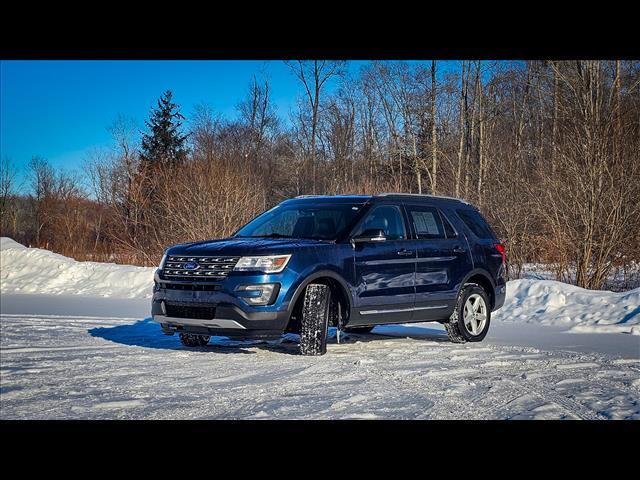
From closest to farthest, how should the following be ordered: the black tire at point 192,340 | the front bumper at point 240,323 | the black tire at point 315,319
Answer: the front bumper at point 240,323
the black tire at point 315,319
the black tire at point 192,340

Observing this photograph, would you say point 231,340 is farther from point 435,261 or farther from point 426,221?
point 426,221

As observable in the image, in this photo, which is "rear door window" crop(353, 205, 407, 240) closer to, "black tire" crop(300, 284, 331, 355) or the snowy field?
"black tire" crop(300, 284, 331, 355)

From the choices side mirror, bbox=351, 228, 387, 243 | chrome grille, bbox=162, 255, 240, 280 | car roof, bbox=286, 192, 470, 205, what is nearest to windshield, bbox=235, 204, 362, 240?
car roof, bbox=286, 192, 470, 205

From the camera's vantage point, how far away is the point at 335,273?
8.56m

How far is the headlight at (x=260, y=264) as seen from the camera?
8.07m

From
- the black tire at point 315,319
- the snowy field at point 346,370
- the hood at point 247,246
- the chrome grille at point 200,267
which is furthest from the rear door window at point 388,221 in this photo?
the chrome grille at point 200,267

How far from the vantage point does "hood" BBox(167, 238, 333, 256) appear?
8.21 m

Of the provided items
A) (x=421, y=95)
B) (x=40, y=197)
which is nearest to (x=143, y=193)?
(x=40, y=197)

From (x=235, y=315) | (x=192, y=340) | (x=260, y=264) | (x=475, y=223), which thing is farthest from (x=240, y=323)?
(x=475, y=223)

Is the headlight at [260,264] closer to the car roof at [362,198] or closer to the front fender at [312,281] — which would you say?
the front fender at [312,281]

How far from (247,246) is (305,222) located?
1.33 metres

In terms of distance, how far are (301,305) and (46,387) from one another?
2.96m

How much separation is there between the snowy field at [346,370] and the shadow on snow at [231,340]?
26 mm

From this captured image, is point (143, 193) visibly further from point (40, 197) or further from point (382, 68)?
point (382, 68)
